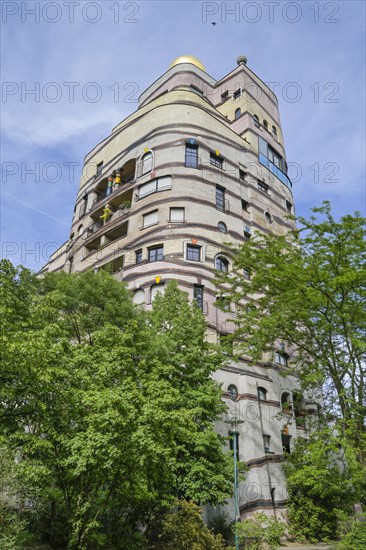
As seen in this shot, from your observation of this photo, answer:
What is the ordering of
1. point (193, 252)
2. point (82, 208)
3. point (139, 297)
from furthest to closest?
point (82, 208), point (193, 252), point (139, 297)

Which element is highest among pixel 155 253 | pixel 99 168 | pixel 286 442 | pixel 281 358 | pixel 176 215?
pixel 99 168

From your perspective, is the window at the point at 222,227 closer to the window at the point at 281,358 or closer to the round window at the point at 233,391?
the window at the point at 281,358

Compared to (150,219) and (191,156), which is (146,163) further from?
(150,219)

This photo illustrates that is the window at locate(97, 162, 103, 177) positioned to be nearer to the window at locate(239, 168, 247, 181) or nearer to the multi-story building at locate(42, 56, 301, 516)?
the multi-story building at locate(42, 56, 301, 516)

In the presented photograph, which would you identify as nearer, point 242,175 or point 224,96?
point 242,175

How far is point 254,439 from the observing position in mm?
19531

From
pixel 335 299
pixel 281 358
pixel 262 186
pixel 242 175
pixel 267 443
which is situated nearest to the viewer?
pixel 335 299

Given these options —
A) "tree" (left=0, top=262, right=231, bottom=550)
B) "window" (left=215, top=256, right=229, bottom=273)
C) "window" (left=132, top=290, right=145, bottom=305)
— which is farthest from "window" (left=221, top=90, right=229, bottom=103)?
"tree" (left=0, top=262, right=231, bottom=550)

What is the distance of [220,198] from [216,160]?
2912mm

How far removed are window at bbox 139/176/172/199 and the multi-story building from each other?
0.23 ft

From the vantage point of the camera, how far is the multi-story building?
20.3 meters

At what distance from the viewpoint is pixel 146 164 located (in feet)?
86.0

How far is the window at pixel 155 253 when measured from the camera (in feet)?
73.7

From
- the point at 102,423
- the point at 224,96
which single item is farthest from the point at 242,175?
the point at 102,423
